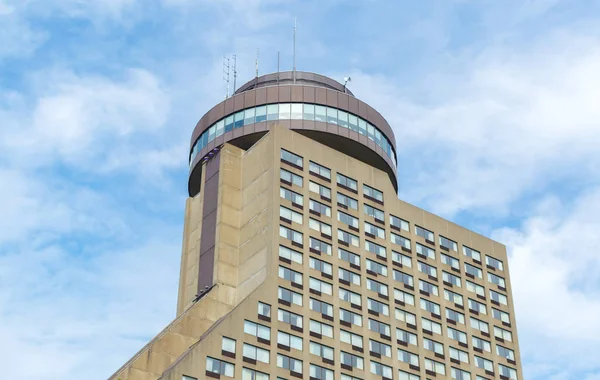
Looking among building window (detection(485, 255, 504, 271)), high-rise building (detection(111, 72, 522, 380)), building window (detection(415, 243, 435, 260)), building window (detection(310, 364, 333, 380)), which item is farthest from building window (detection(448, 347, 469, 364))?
building window (detection(310, 364, 333, 380))

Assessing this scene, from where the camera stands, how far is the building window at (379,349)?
114m

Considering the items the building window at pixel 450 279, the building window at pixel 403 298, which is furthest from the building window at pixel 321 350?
the building window at pixel 450 279

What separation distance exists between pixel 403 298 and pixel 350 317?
389 inches

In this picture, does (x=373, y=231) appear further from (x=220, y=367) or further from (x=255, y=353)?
(x=220, y=367)

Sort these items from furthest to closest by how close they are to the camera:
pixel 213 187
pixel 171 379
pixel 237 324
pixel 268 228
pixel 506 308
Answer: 1. pixel 506 308
2. pixel 213 187
3. pixel 268 228
4. pixel 237 324
5. pixel 171 379

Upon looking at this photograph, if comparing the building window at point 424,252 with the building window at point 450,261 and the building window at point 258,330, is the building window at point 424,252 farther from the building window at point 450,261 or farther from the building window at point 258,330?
the building window at point 258,330

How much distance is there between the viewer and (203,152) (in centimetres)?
12975

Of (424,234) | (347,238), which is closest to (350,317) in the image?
(347,238)

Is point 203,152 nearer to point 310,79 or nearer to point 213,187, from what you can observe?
point 213,187

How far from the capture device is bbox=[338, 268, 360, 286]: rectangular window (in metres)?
116

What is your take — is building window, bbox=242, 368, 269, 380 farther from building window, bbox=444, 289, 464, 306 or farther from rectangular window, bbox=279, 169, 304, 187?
building window, bbox=444, 289, 464, 306

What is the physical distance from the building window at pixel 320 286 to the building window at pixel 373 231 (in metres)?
11.0

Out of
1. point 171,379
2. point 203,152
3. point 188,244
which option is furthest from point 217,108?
point 171,379

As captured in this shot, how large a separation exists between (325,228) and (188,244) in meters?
19.5
